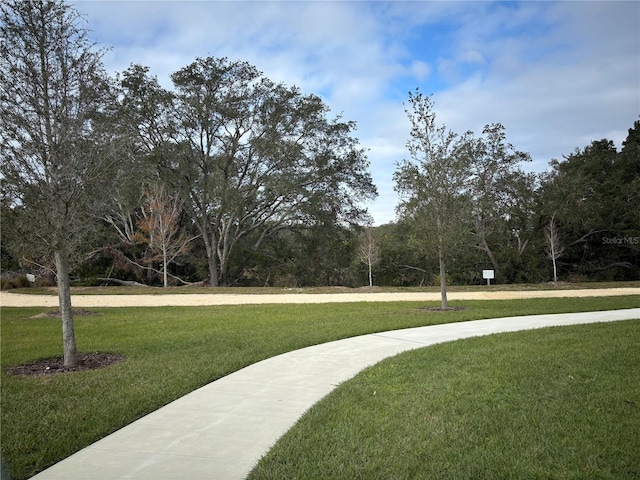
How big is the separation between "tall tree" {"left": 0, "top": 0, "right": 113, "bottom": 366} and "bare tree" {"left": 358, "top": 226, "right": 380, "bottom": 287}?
981 inches

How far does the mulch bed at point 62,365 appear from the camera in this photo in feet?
22.1

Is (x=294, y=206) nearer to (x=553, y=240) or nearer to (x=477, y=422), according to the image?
(x=553, y=240)

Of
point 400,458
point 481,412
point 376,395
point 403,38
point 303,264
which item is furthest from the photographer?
point 303,264

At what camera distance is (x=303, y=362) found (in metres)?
7.01

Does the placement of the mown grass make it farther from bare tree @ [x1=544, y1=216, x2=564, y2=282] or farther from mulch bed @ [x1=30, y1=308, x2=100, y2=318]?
bare tree @ [x1=544, y1=216, x2=564, y2=282]

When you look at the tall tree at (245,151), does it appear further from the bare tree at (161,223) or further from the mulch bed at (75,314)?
the mulch bed at (75,314)

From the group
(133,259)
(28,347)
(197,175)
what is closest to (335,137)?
(197,175)

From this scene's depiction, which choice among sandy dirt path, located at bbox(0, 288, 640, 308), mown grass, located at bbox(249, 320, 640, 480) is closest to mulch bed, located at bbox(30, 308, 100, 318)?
sandy dirt path, located at bbox(0, 288, 640, 308)

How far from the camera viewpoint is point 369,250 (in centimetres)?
3117

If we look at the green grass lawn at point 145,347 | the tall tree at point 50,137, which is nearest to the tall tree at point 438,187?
the green grass lawn at point 145,347

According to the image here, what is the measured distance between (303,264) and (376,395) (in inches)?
1119

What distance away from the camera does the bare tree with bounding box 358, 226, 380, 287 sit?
103ft

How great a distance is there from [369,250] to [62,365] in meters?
25.1

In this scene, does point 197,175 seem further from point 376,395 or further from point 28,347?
point 376,395
